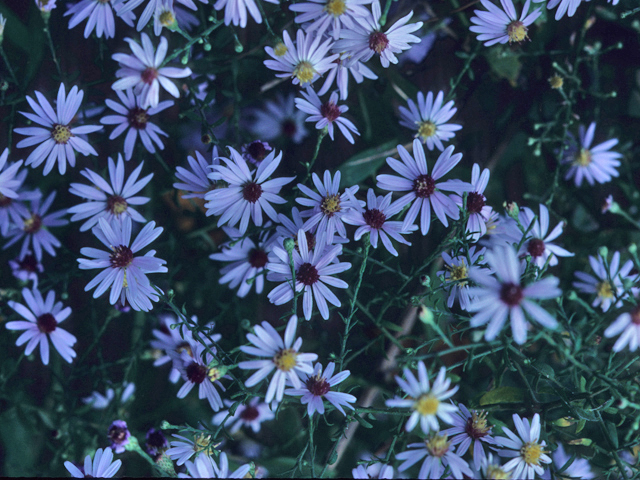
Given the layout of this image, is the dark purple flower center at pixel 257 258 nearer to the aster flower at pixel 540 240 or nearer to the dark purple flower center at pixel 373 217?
the dark purple flower center at pixel 373 217

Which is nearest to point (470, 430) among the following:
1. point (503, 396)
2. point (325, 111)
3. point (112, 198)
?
point (503, 396)

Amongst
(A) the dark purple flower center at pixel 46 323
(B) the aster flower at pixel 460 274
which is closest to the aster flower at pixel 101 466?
(A) the dark purple flower center at pixel 46 323

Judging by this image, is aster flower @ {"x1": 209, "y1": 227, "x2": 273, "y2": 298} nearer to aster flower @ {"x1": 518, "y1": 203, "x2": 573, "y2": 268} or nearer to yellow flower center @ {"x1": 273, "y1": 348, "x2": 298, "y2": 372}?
yellow flower center @ {"x1": 273, "y1": 348, "x2": 298, "y2": 372}

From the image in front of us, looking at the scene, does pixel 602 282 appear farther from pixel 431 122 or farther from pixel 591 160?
pixel 431 122

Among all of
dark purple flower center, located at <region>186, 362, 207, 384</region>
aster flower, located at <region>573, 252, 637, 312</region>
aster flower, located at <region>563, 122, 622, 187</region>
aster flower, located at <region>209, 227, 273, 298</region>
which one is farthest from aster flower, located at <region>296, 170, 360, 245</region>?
aster flower, located at <region>563, 122, 622, 187</region>

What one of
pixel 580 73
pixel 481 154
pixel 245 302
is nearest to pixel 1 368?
pixel 245 302

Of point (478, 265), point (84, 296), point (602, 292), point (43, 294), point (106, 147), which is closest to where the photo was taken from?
point (478, 265)

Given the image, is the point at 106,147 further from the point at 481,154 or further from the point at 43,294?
the point at 481,154
